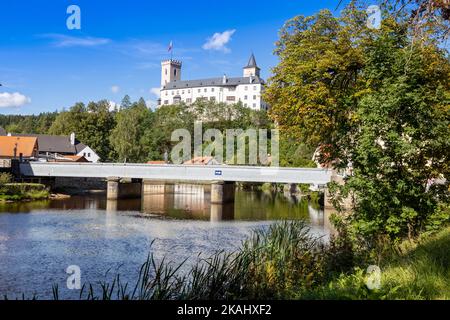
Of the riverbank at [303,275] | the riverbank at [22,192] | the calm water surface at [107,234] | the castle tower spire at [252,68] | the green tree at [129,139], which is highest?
the castle tower spire at [252,68]

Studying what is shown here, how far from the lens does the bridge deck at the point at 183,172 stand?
165ft

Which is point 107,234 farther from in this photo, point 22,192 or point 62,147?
point 62,147

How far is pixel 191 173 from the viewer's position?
5309 cm

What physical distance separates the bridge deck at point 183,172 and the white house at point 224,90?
78.7 metres

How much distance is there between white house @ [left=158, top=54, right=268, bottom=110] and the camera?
459 ft

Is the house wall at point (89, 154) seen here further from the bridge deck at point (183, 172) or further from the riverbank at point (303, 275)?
the riverbank at point (303, 275)

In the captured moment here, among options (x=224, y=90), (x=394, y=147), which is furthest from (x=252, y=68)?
(x=394, y=147)

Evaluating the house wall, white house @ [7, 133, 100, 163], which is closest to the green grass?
white house @ [7, 133, 100, 163]

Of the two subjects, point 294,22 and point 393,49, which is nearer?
point 393,49

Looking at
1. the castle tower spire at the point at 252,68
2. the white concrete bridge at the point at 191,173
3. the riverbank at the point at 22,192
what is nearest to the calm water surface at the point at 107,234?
the riverbank at the point at 22,192

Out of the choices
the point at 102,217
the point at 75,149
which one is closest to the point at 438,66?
the point at 102,217

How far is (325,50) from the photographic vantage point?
23.2 meters

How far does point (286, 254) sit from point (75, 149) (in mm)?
78563

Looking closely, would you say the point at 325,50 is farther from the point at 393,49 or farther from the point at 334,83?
the point at 393,49
